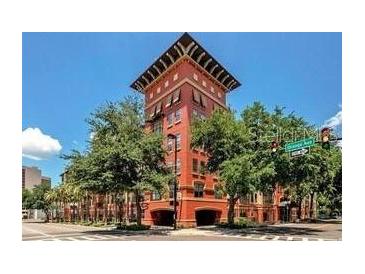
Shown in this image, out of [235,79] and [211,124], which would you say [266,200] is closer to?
[211,124]

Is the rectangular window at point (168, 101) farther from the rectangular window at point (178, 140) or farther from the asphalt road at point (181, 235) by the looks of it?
the asphalt road at point (181, 235)

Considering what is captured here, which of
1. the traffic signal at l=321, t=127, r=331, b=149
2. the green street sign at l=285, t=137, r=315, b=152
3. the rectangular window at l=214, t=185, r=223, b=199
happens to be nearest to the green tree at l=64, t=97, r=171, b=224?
the rectangular window at l=214, t=185, r=223, b=199

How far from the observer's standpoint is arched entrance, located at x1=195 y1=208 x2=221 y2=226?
31.8 meters

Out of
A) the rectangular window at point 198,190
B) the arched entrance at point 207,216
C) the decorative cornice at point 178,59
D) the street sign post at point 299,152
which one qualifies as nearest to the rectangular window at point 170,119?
the decorative cornice at point 178,59

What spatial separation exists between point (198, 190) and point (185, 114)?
5.91m

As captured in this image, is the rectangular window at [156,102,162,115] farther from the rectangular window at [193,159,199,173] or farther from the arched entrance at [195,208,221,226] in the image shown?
the arched entrance at [195,208,221,226]

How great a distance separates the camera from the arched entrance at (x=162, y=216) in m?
31.0

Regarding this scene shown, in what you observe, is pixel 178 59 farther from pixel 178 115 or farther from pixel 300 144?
pixel 300 144

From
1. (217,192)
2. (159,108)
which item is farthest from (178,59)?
(217,192)

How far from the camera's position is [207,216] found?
3275cm

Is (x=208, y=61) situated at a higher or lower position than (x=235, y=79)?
higher

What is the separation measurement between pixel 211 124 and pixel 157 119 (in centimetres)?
374
